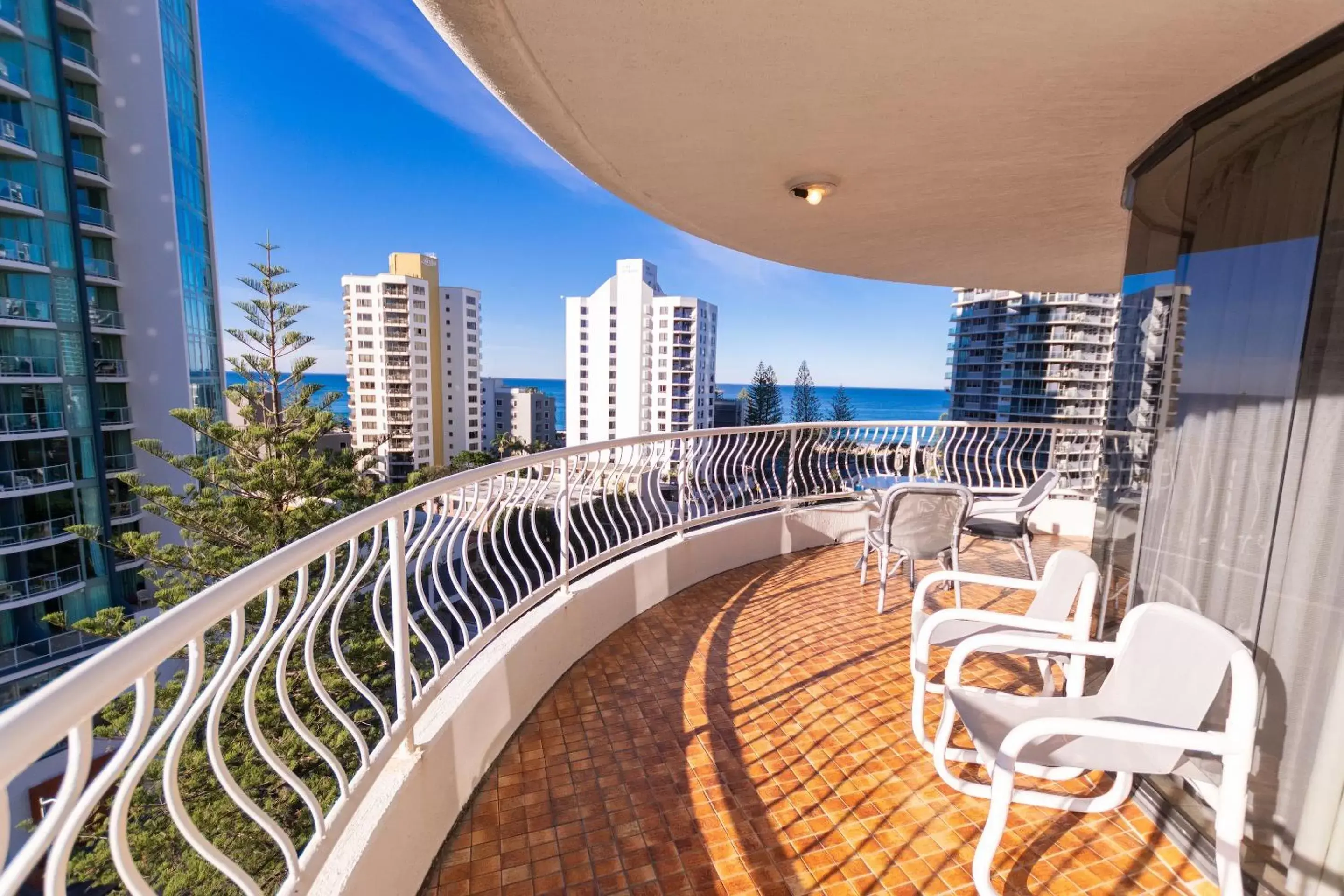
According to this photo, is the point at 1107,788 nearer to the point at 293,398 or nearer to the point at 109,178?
the point at 293,398

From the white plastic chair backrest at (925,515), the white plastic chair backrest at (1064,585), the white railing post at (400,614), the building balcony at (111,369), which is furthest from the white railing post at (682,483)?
the building balcony at (111,369)

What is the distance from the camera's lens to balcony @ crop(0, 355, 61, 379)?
1652cm

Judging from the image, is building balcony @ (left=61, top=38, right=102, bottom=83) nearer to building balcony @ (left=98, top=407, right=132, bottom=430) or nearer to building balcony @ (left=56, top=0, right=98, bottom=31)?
building balcony @ (left=56, top=0, right=98, bottom=31)

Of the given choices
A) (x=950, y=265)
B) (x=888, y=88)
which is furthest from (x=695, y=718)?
(x=950, y=265)

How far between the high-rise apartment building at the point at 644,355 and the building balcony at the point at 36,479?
31902 mm

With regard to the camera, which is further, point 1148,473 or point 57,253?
point 57,253

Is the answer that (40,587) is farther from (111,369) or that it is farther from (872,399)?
(872,399)

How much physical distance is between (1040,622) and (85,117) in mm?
31399

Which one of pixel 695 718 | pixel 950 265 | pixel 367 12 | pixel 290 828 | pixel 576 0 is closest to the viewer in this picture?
pixel 576 0

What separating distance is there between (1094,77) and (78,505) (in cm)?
2638

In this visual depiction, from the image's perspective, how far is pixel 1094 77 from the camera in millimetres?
1977

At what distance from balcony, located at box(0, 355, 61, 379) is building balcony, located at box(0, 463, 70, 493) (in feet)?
8.77

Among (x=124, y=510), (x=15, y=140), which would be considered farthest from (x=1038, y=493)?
(x=15, y=140)

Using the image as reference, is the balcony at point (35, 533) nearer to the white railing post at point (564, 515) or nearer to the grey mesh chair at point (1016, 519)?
the white railing post at point (564, 515)
